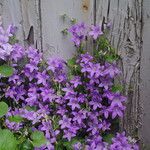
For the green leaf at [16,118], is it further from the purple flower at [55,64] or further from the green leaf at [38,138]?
the purple flower at [55,64]

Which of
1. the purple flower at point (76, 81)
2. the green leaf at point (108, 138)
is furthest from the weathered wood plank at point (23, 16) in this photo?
the green leaf at point (108, 138)

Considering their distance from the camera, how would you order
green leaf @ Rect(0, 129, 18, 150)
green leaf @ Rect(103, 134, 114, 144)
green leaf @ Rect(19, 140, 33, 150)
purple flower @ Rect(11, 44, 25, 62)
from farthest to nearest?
green leaf @ Rect(103, 134, 114, 144), purple flower @ Rect(11, 44, 25, 62), green leaf @ Rect(19, 140, 33, 150), green leaf @ Rect(0, 129, 18, 150)

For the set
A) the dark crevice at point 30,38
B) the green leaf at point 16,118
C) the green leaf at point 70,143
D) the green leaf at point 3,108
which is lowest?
the green leaf at point 70,143

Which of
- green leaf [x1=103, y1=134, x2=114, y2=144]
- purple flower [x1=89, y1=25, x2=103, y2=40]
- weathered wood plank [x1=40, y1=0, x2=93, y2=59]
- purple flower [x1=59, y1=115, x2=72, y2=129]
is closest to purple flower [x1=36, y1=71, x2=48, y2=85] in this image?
weathered wood plank [x1=40, y1=0, x2=93, y2=59]

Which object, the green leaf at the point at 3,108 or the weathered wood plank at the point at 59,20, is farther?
the weathered wood plank at the point at 59,20

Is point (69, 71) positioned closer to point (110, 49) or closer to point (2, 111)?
point (110, 49)

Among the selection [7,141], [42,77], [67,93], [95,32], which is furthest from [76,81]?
[7,141]

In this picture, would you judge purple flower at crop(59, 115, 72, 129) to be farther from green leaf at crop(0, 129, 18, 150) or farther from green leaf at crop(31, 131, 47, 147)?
green leaf at crop(0, 129, 18, 150)

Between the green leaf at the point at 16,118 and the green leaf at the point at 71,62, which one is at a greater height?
the green leaf at the point at 71,62

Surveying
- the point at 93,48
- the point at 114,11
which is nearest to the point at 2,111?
the point at 93,48
